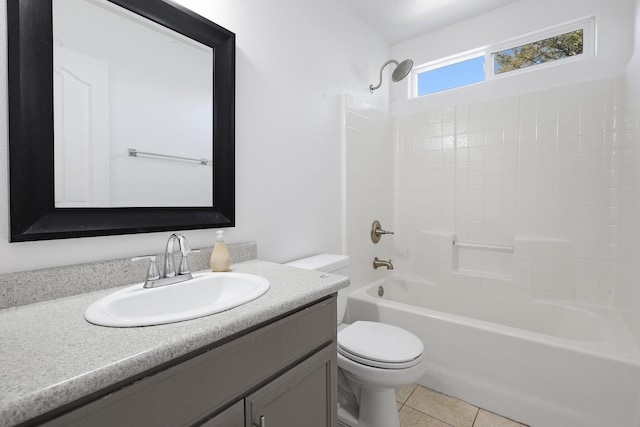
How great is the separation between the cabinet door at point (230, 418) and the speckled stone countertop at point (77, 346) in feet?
0.58

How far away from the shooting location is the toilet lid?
51.7 inches

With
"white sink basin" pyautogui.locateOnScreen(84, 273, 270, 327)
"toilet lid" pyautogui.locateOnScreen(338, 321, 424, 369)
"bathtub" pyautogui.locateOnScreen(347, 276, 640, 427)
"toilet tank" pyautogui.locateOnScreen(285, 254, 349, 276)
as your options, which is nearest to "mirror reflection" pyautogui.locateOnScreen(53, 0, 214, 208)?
"white sink basin" pyautogui.locateOnScreen(84, 273, 270, 327)

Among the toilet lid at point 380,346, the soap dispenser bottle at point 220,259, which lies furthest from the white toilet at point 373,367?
the soap dispenser bottle at point 220,259

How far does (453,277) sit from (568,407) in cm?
109

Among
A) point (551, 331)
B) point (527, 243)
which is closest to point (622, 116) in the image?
point (527, 243)

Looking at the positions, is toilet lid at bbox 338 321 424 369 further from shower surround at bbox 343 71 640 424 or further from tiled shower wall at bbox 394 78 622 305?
tiled shower wall at bbox 394 78 622 305

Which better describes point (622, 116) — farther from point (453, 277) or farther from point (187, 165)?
point (187, 165)

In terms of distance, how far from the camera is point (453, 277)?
2.42 m

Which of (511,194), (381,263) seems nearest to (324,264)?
(381,263)

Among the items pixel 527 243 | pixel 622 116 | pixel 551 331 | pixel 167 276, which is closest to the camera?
pixel 167 276

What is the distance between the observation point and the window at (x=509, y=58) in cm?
203

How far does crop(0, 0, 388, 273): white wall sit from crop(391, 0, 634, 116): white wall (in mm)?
710

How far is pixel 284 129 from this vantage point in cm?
165

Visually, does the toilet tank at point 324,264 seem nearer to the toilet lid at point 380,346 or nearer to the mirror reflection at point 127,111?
the toilet lid at point 380,346
